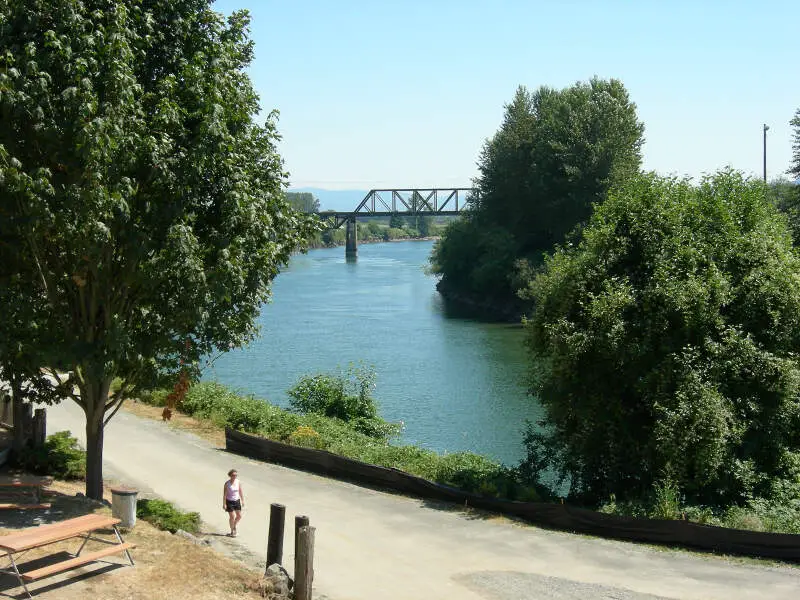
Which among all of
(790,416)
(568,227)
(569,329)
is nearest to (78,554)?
(569,329)

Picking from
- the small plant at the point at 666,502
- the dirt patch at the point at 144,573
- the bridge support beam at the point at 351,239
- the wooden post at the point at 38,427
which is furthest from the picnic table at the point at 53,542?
the bridge support beam at the point at 351,239

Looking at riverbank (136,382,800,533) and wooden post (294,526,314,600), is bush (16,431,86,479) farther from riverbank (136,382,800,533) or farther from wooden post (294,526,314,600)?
wooden post (294,526,314,600)

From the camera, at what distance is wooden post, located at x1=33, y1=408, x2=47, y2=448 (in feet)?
55.2

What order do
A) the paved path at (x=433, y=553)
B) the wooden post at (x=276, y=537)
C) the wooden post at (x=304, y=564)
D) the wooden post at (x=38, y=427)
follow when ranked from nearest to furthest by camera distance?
1. the wooden post at (x=304, y=564)
2. the wooden post at (x=276, y=537)
3. the paved path at (x=433, y=553)
4. the wooden post at (x=38, y=427)

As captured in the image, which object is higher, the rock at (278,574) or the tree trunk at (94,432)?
the tree trunk at (94,432)

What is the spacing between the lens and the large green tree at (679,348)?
1784cm

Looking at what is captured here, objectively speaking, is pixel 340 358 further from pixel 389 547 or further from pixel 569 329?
pixel 389 547

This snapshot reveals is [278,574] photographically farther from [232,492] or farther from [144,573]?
[232,492]

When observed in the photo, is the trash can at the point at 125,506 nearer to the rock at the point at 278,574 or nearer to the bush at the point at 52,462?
the rock at the point at 278,574

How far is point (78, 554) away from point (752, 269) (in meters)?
14.4

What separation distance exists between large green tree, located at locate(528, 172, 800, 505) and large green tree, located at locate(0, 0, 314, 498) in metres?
7.49

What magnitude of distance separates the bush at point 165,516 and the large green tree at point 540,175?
52.3 m

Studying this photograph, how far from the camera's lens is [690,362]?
1800 cm

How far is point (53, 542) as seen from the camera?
1104 centimetres
